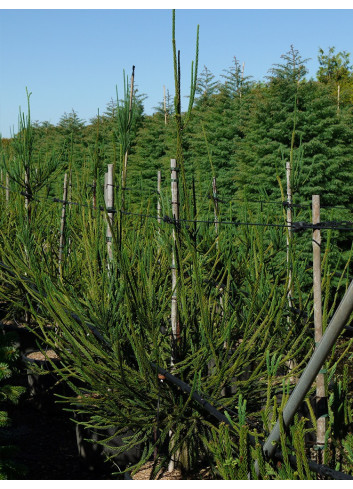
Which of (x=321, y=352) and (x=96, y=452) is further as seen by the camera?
(x=96, y=452)

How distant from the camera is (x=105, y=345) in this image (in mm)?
3416

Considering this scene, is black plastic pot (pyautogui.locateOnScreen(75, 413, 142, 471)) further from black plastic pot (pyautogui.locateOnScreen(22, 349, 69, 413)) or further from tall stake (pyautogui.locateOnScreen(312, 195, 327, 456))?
tall stake (pyautogui.locateOnScreen(312, 195, 327, 456))

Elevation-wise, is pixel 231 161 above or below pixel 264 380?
above

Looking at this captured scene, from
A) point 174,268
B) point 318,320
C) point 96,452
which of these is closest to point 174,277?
point 174,268

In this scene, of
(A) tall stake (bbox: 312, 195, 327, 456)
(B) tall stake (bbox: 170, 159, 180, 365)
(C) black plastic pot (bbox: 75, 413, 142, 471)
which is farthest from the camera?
(C) black plastic pot (bbox: 75, 413, 142, 471)

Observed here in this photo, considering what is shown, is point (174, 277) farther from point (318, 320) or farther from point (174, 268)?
point (318, 320)

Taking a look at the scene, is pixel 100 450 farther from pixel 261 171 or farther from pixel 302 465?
pixel 261 171

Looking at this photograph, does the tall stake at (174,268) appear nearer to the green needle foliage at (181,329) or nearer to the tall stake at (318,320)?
the green needle foliage at (181,329)

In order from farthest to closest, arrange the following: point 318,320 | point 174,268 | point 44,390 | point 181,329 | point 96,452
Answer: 1. point 44,390
2. point 96,452
3. point 181,329
4. point 174,268
5. point 318,320

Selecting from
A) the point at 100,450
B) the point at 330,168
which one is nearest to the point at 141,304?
the point at 100,450

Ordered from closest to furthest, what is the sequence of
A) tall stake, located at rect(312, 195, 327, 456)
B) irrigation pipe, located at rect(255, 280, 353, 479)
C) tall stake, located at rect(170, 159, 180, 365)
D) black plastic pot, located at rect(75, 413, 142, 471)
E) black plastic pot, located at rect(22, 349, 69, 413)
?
1. irrigation pipe, located at rect(255, 280, 353, 479)
2. tall stake, located at rect(312, 195, 327, 456)
3. tall stake, located at rect(170, 159, 180, 365)
4. black plastic pot, located at rect(75, 413, 142, 471)
5. black plastic pot, located at rect(22, 349, 69, 413)

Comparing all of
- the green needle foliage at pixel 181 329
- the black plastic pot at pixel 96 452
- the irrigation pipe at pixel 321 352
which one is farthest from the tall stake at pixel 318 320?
the black plastic pot at pixel 96 452

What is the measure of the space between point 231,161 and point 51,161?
29.0ft

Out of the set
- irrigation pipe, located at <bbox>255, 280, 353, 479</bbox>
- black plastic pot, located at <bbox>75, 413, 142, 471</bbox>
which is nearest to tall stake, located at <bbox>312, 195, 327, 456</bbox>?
irrigation pipe, located at <bbox>255, 280, 353, 479</bbox>
